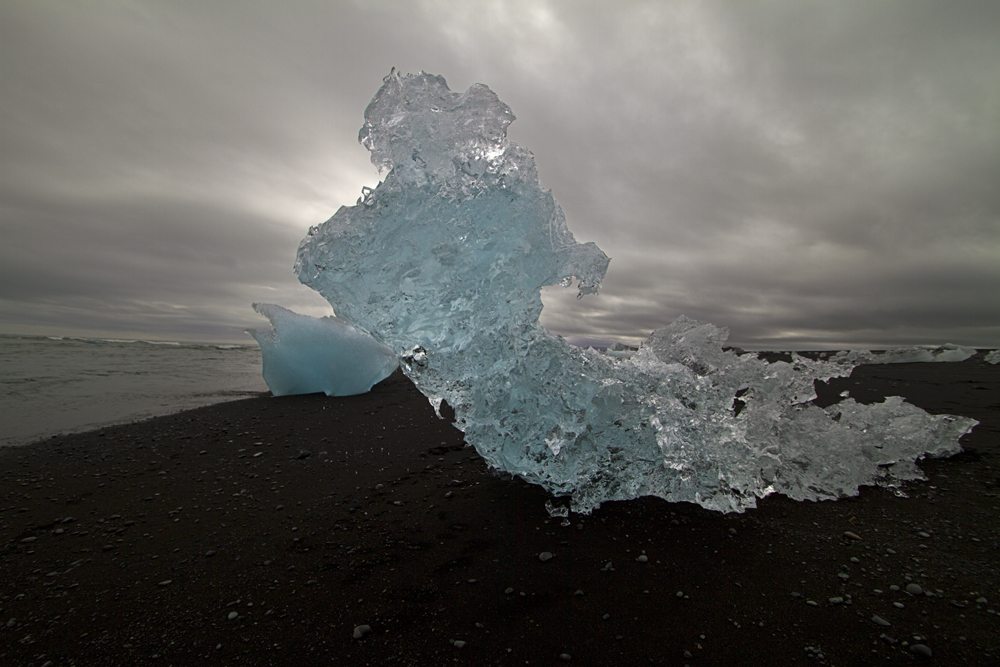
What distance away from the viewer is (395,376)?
9266 mm

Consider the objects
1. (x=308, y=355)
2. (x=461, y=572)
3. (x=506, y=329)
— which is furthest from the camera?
(x=308, y=355)

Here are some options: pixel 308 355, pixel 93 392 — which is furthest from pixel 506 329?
pixel 93 392

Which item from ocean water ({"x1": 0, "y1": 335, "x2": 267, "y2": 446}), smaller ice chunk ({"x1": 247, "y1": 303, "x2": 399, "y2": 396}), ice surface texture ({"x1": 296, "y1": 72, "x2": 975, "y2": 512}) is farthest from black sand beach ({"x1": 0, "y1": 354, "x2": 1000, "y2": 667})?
smaller ice chunk ({"x1": 247, "y1": 303, "x2": 399, "y2": 396})

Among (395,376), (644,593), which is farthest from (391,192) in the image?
(395,376)

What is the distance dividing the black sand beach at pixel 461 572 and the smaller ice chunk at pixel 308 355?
3.29 m

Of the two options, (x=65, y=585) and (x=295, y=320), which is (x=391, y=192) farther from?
(x=295, y=320)

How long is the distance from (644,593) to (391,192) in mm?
2813

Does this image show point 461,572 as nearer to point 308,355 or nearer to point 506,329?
point 506,329

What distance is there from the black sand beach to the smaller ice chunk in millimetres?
3288

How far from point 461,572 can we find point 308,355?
569cm

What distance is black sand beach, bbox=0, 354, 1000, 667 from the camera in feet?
5.52

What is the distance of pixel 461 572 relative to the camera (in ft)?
7.16

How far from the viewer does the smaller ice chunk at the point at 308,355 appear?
693 cm

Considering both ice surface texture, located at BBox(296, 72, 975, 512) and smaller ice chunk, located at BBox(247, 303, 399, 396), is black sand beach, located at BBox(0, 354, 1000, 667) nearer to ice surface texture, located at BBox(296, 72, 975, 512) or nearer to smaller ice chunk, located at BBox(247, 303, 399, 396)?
ice surface texture, located at BBox(296, 72, 975, 512)
